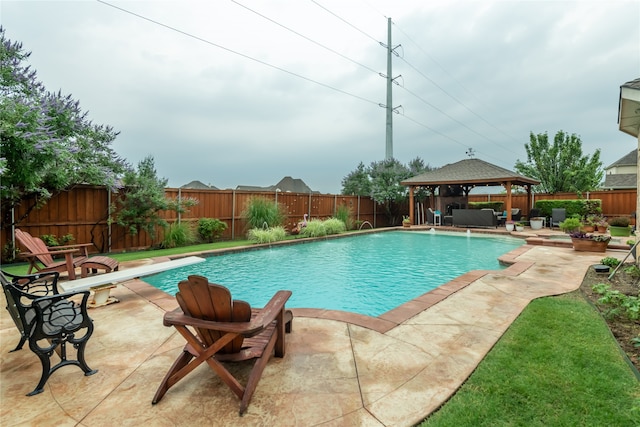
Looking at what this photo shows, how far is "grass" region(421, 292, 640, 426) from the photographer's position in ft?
5.96

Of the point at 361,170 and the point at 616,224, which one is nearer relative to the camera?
the point at 616,224

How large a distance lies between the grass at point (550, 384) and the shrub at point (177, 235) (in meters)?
9.35

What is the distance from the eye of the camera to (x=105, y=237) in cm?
878

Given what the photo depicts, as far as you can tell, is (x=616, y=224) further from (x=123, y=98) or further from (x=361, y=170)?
(x=123, y=98)

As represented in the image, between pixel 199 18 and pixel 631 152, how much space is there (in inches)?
1753

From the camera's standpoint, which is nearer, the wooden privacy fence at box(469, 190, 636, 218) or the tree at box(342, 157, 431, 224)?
the wooden privacy fence at box(469, 190, 636, 218)

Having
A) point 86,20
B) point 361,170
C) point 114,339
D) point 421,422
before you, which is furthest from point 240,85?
point 421,422

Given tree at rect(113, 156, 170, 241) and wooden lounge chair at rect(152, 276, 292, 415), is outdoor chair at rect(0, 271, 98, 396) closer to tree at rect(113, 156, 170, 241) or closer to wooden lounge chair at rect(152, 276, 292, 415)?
wooden lounge chair at rect(152, 276, 292, 415)

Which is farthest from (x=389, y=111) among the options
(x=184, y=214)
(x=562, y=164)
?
(x=184, y=214)

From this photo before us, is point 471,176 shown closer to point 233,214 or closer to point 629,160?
point 233,214

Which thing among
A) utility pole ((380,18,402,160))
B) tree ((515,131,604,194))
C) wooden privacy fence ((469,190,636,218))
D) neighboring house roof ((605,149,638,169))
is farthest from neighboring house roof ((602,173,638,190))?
utility pole ((380,18,402,160))

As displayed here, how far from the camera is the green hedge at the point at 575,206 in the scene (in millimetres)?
13898

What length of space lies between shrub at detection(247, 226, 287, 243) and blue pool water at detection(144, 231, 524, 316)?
49cm

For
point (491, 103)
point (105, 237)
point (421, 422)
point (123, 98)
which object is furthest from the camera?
point (491, 103)
